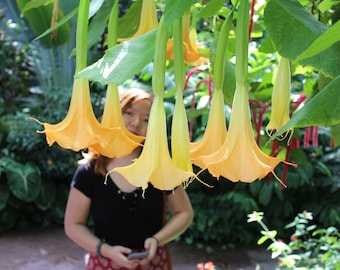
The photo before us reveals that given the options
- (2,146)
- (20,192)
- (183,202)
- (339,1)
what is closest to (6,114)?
(2,146)

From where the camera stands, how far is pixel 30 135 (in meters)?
3.27

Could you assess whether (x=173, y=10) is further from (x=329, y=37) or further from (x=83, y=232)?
(x=83, y=232)

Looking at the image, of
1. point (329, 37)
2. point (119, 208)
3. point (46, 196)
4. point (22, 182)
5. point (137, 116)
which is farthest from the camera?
point (46, 196)

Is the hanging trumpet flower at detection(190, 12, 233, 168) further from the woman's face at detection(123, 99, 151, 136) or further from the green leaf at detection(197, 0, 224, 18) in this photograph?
the woman's face at detection(123, 99, 151, 136)

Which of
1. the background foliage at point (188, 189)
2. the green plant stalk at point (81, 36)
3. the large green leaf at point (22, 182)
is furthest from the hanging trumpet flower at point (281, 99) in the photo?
the large green leaf at point (22, 182)

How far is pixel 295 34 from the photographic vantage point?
34cm

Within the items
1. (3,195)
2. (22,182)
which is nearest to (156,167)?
(22,182)

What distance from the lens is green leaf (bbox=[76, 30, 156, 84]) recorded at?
1.03 feet

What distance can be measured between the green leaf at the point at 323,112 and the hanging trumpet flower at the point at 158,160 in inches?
3.0

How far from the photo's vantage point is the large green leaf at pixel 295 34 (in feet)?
1.09

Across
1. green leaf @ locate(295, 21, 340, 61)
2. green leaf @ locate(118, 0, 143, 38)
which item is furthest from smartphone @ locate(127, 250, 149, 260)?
green leaf @ locate(295, 21, 340, 61)

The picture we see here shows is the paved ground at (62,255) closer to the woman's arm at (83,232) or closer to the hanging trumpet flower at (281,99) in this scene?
the woman's arm at (83,232)

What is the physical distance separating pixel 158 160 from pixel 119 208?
105cm

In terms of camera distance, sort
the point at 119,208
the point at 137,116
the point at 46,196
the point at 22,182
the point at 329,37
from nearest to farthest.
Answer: the point at 329,37 < the point at 137,116 < the point at 119,208 < the point at 22,182 < the point at 46,196
